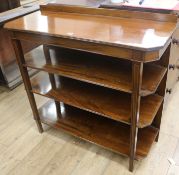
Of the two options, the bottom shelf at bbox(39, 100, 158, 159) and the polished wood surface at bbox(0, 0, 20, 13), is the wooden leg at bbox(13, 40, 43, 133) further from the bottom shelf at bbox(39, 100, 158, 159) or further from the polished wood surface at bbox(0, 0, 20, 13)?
the polished wood surface at bbox(0, 0, 20, 13)

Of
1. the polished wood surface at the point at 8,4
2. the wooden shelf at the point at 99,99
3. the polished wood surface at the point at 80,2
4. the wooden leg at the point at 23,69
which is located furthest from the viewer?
the polished wood surface at the point at 8,4

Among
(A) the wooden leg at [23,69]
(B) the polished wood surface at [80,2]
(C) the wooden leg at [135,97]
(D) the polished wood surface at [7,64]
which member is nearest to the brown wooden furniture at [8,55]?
(D) the polished wood surface at [7,64]

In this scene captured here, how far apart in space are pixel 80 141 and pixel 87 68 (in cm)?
61

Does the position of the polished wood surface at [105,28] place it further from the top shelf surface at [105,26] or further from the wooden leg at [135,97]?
the wooden leg at [135,97]

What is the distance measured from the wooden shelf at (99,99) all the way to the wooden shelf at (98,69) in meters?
0.19

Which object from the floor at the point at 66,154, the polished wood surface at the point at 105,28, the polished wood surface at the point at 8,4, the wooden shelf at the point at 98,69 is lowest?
the floor at the point at 66,154

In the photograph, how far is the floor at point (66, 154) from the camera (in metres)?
1.41

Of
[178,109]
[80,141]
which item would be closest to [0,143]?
[80,141]

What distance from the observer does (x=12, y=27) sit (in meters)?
1.23

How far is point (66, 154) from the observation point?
1.53 m

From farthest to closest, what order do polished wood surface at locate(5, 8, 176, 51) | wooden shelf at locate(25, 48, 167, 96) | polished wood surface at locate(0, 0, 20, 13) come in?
polished wood surface at locate(0, 0, 20, 13)
wooden shelf at locate(25, 48, 167, 96)
polished wood surface at locate(5, 8, 176, 51)

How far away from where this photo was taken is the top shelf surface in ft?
3.18

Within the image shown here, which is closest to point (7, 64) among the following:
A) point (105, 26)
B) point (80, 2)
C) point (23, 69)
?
point (23, 69)

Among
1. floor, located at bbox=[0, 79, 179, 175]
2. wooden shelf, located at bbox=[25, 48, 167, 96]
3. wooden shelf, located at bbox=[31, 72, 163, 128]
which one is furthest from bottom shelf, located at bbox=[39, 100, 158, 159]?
wooden shelf, located at bbox=[25, 48, 167, 96]
